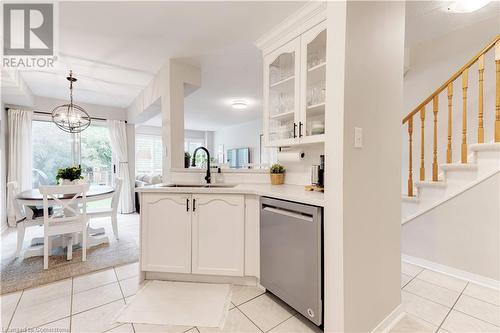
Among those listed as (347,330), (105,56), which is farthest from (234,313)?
(105,56)

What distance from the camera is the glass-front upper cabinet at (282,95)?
2.06 m

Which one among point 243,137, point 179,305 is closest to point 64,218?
point 179,305

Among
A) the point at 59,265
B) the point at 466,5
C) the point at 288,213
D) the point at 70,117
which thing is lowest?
the point at 59,265

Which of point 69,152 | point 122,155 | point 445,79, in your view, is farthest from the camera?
point 122,155

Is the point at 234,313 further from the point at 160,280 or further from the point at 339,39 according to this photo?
the point at 339,39

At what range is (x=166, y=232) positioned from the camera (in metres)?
2.12

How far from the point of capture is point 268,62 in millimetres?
2359

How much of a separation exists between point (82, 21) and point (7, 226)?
400 centimetres

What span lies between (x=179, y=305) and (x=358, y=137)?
1.84 m

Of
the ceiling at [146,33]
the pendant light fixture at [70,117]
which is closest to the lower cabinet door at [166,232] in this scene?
the ceiling at [146,33]

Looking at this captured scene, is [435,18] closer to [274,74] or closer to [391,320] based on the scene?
[274,74]

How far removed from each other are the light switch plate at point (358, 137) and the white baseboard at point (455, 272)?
1.96m

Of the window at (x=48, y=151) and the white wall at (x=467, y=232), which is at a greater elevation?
the window at (x=48, y=151)

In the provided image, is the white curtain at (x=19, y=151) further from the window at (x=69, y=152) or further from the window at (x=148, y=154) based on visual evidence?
the window at (x=148, y=154)
